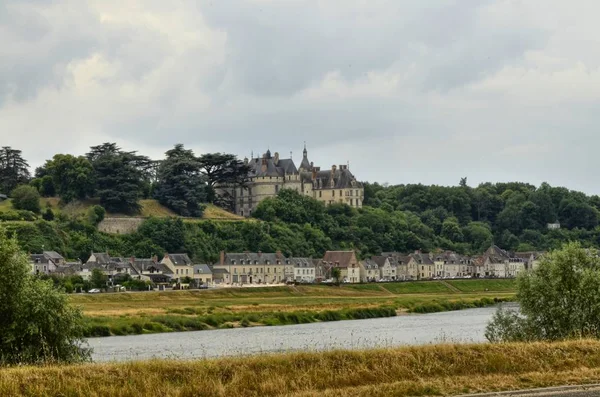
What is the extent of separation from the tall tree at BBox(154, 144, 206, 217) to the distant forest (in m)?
0.13

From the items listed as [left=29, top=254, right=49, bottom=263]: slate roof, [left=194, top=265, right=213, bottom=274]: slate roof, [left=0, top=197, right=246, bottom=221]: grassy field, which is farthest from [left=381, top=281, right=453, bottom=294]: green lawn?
[left=29, top=254, right=49, bottom=263]: slate roof

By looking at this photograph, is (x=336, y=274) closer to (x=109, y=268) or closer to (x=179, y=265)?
(x=179, y=265)

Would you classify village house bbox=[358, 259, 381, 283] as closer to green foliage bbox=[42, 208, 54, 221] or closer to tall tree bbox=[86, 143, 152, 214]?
tall tree bbox=[86, 143, 152, 214]

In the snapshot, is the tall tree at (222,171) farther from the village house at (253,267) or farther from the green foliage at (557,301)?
the green foliage at (557,301)

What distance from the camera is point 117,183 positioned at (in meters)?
123

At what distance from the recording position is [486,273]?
14462 centimetres

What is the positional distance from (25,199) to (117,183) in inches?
Answer: 502

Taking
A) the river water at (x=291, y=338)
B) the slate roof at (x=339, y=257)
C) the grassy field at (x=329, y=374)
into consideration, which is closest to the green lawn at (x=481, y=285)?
the slate roof at (x=339, y=257)

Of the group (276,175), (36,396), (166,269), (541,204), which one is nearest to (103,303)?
(166,269)

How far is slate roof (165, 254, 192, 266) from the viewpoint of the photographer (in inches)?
4294

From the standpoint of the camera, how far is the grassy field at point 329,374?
21.6m

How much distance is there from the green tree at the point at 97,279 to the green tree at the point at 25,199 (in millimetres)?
25977

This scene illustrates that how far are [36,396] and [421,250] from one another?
421 ft

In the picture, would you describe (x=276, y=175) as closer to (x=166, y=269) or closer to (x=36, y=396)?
(x=166, y=269)
